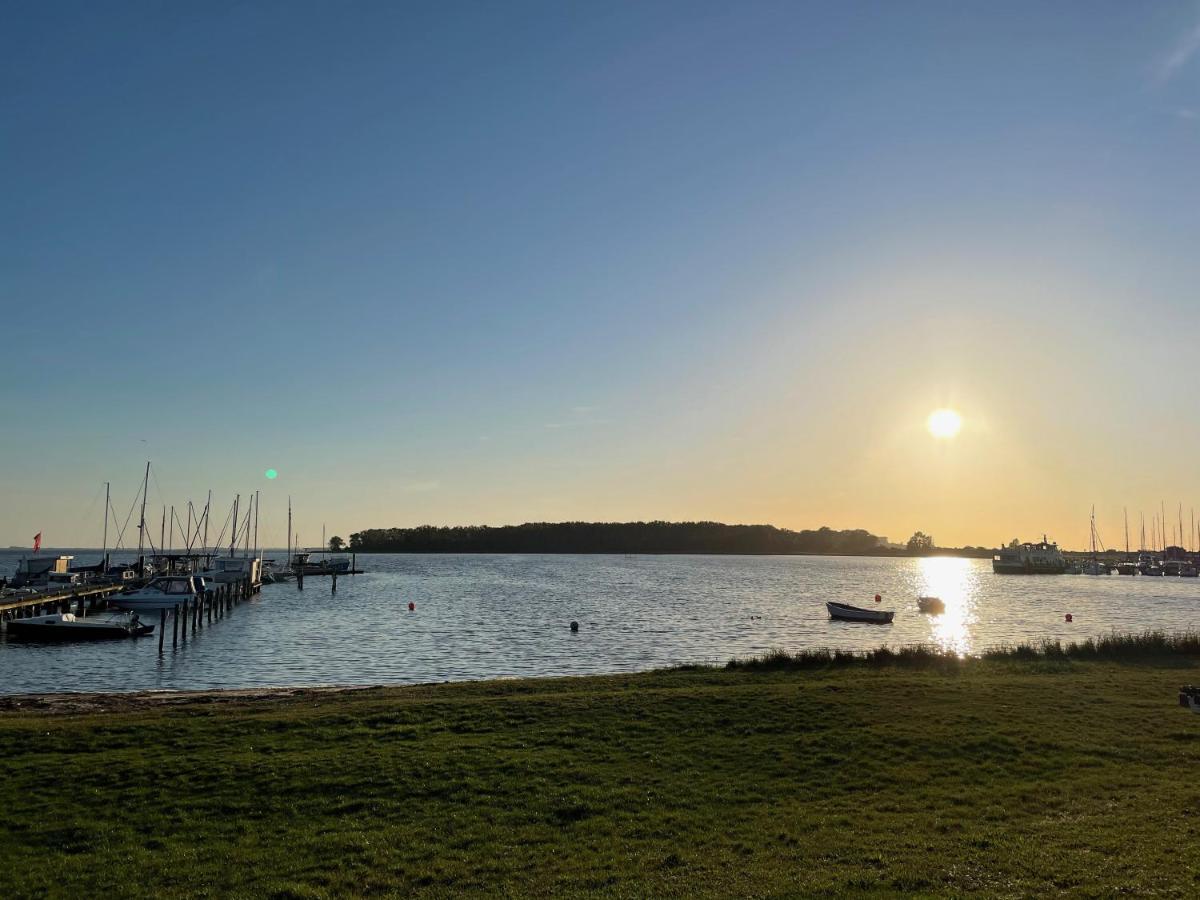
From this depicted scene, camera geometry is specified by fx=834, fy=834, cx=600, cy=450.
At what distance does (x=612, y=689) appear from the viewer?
29828mm

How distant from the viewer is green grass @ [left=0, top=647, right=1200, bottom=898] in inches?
497

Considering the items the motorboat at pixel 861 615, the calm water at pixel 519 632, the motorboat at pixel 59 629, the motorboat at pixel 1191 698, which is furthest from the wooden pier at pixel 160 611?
the motorboat at pixel 861 615

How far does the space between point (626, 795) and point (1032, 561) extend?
18325 cm

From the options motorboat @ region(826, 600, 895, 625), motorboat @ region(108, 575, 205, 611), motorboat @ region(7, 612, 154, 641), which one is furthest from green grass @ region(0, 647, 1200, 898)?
motorboat @ region(108, 575, 205, 611)

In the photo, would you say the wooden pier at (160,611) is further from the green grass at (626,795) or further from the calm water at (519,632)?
the green grass at (626,795)

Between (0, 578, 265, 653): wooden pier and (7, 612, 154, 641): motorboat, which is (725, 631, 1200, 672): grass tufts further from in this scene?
(7, 612, 154, 641): motorboat

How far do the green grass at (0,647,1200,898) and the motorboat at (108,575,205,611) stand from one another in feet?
200

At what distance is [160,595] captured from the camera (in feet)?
275

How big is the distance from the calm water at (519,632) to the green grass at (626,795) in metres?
19.2

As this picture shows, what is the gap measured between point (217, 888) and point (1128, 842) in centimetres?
1404

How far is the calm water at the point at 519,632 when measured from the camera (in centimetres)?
4547

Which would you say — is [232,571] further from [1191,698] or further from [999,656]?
[1191,698]

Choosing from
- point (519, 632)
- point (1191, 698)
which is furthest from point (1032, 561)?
point (1191, 698)

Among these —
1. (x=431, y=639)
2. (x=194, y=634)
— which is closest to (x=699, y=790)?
(x=431, y=639)
